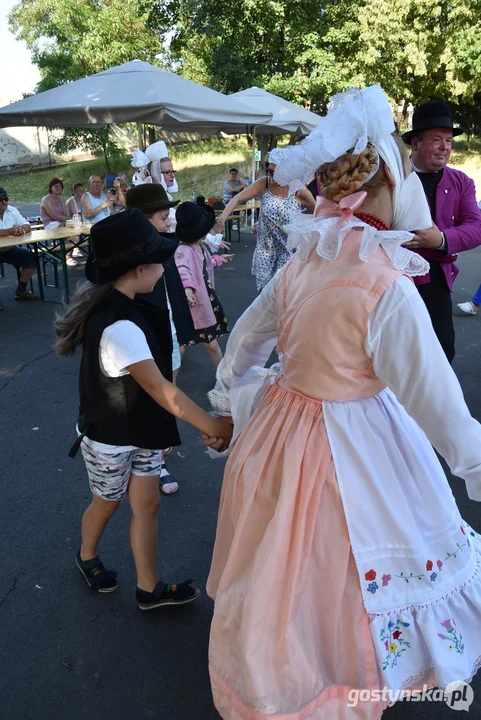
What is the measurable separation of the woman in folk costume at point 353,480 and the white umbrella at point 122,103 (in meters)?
6.53

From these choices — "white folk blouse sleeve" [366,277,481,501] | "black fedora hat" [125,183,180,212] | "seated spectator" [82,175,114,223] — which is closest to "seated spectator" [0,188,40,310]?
"seated spectator" [82,175,114,223]

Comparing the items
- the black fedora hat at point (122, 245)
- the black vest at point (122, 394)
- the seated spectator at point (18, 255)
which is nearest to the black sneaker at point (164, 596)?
the black vest at point (122, 394)

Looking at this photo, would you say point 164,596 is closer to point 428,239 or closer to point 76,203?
point 428,239

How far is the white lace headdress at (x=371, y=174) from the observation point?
1.39m

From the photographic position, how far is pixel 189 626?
2.38 m

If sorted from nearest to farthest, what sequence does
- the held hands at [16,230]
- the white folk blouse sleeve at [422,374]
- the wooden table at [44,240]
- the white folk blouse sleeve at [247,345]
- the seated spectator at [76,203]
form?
the white folk blouse sleeve at [422,374] < the white folk blouse sleeve at [247,345] < the wooden table at [44,240] < the held hands at [16,230] < the seated spectator at [76,203]

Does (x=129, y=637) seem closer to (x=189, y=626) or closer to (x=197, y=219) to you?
(x=189, y=626)

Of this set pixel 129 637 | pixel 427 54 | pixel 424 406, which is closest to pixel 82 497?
pixel 129 637

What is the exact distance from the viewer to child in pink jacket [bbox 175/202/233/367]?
405cm

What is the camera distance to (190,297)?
4.20m

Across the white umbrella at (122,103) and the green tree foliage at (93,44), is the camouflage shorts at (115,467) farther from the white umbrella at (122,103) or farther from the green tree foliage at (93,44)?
the green tree foliage at (93,44)

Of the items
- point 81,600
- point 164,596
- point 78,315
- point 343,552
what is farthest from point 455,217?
point 81,600

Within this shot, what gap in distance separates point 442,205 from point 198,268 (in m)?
1.79

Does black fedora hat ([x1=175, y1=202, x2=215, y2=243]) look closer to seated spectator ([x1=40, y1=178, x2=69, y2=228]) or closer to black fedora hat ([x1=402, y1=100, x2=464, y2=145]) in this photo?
black fedora hat ([x1=402, y1=100, x2=464, y2=145])
